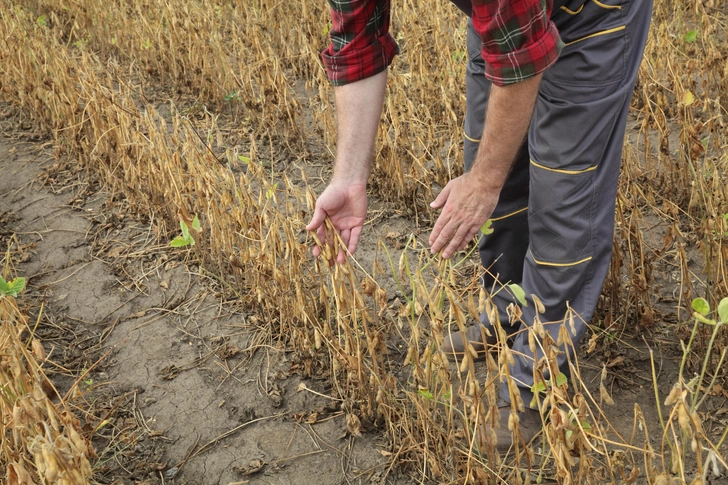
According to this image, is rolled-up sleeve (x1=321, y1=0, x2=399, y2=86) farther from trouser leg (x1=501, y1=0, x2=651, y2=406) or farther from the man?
trouser leg (x1=501, y1=0, x2=651, y2=406)

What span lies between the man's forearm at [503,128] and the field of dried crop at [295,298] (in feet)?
0.84

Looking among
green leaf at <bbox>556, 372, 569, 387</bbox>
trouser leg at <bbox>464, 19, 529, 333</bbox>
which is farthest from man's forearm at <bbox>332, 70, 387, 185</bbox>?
green leaf at <bbox>556, 372, 569, 387</bbox>

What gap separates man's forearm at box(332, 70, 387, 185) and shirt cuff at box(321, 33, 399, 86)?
18mm

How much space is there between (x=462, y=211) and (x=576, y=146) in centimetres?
33

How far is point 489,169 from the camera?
1.54m

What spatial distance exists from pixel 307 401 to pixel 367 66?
1.10 m

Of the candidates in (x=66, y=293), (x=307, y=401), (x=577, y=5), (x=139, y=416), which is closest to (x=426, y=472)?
(x=307, y=401)

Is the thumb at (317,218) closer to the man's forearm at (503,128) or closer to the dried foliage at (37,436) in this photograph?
the man's forearm at (503,128)

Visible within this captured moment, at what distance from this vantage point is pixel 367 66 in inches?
66.9

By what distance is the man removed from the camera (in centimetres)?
143

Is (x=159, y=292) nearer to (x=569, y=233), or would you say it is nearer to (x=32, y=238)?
(x=32, y=238)

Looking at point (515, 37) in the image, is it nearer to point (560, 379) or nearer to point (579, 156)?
Result: point (579, 156)

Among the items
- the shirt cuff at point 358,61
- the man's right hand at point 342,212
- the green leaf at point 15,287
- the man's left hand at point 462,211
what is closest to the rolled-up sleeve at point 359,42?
the shirt cuff at point 358,61

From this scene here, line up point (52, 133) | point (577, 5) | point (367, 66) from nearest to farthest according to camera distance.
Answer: point (577, 5)
point (367, 66)
point (52, 133)
